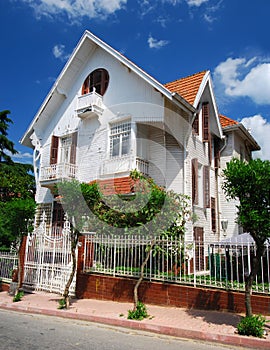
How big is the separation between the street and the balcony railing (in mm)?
7607

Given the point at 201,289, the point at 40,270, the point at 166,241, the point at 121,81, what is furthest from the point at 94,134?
the point at 201,289

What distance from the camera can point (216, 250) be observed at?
959 centimetres

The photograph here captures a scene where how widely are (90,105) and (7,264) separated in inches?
312

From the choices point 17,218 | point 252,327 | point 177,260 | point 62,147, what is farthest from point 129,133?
point 252,327

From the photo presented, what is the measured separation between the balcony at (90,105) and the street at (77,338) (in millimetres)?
9576

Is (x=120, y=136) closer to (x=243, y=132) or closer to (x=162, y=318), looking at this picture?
(x=243, y=132)

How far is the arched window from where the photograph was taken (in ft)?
49.8

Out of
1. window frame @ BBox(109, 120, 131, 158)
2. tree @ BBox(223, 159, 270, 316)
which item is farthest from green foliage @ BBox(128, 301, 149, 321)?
window frame @ BBox(109, 120, 131, 158)

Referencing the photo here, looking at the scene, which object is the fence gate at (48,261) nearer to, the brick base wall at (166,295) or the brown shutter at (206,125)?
the brick base wall at (166,295)

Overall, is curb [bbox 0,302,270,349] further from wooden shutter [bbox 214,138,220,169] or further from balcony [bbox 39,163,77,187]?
wooden shutter [bbox 214,138,220,169]

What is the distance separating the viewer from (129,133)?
1362cm

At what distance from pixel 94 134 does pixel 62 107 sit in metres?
3.37

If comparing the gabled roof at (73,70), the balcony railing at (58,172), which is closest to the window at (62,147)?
the balcony railing at (58,172)

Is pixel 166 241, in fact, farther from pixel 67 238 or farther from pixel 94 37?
pixel 94 37
